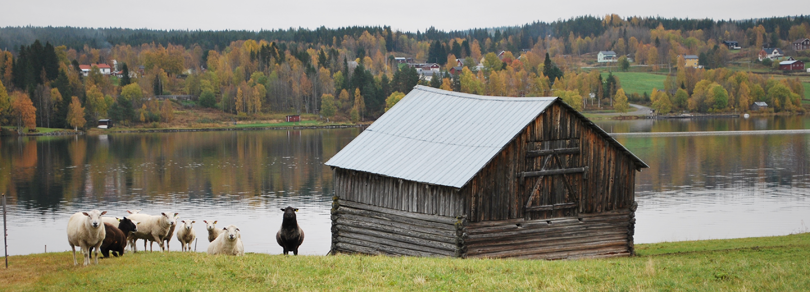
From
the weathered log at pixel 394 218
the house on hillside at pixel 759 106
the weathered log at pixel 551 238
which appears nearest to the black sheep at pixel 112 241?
the weathered log at pixel 394 218

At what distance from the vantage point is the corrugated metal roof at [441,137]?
2448 centimetres

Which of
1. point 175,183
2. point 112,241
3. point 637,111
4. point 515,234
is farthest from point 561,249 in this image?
point 637,111

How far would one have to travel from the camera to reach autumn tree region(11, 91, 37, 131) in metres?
129

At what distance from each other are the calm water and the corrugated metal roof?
10.5m

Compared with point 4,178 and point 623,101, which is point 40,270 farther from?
point 623,101

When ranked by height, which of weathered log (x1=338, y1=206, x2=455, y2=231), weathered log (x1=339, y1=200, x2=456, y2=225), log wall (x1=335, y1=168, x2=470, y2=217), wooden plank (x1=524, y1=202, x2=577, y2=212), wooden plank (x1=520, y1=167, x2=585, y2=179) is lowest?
weathered log (x1=338, y1=206, x2=455, y2=231)

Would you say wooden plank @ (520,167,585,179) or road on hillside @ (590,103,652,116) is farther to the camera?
road on hillside @ (590,103,652,116)

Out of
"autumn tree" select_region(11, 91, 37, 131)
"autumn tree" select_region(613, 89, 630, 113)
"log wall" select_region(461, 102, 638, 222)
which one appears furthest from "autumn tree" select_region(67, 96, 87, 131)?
"log wall" select_region(461, 102, 638, 222)

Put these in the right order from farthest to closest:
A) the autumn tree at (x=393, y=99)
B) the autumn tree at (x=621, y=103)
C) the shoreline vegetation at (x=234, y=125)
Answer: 1. the autumn tree at (x=621, y=103)
2. the autumn tree at (x=393, y=99)
3. the shoreline vegetation at (x=234, y=125)

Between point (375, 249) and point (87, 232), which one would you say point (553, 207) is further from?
point (87, 232)

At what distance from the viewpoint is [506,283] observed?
53.0 feet

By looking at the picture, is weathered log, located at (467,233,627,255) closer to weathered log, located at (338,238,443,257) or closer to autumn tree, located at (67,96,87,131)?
weathered log, located at (338,238,443,257)

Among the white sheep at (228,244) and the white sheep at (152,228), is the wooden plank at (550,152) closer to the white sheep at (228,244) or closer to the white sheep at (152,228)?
the white sheep at (228,244)

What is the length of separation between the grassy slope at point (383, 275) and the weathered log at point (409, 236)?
169 inches
